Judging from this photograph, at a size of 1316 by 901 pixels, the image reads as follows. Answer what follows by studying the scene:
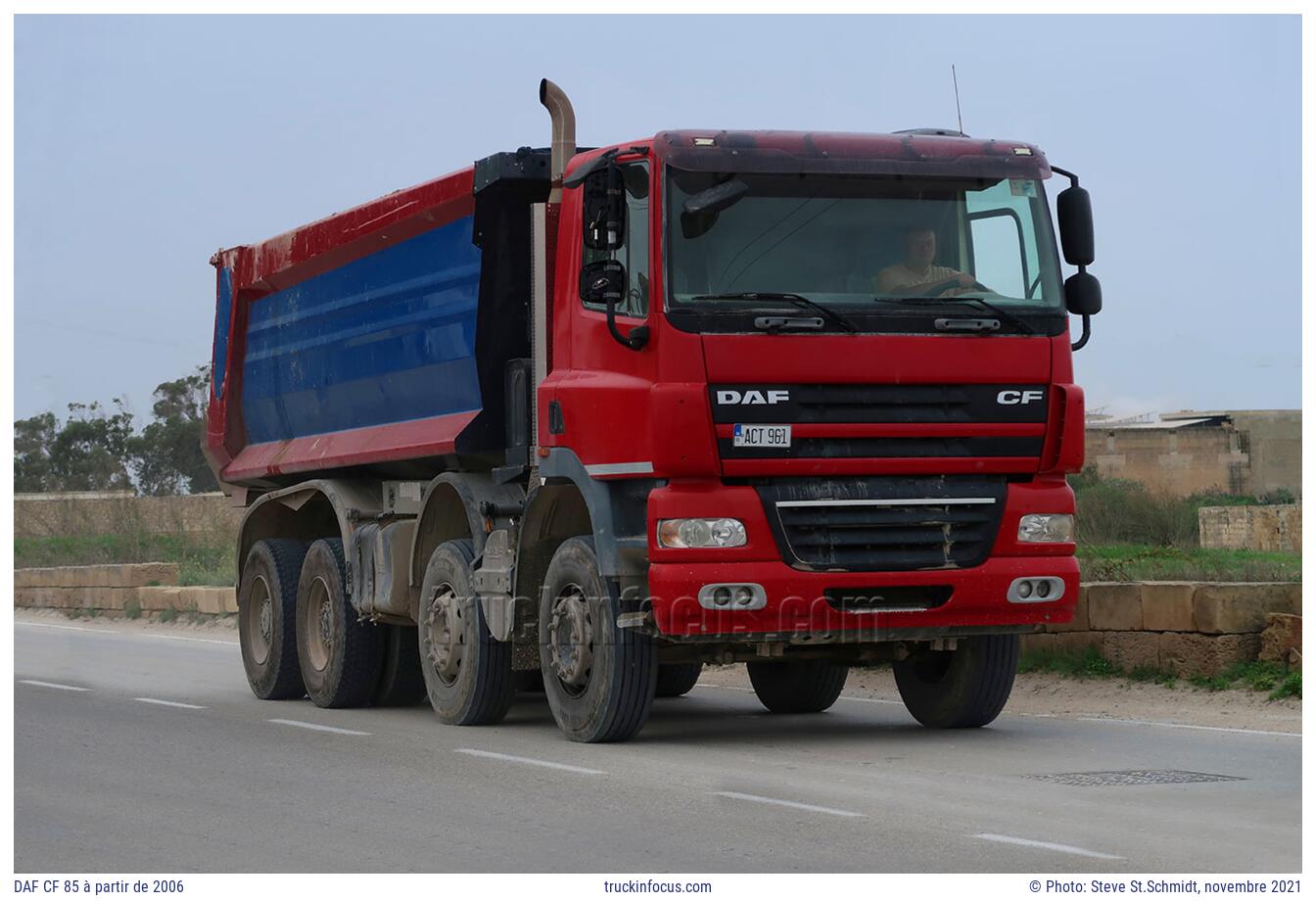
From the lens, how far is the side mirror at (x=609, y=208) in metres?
11.7

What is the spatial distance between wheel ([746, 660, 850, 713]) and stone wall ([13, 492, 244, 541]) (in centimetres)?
3563

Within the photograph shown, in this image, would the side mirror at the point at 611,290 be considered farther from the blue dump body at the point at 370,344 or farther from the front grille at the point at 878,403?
the blue dump body at the point at 370,344

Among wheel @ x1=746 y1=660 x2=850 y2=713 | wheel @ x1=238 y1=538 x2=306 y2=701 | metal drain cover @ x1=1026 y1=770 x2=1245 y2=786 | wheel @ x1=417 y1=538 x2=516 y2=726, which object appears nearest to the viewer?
metal drain cover @ x1=1026 y1=770 x2=1245 y2=786

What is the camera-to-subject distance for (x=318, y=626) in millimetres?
16781

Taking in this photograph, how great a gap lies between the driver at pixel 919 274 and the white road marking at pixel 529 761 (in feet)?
10.1

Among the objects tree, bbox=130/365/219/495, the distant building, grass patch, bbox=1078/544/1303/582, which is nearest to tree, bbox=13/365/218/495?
tree, bbox=130/365/219/495

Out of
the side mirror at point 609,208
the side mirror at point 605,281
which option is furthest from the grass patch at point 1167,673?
the side mirror at point 609,208

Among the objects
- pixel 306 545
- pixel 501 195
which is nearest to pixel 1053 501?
pixel 501 195

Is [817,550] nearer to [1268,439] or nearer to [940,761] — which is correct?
[940,761]

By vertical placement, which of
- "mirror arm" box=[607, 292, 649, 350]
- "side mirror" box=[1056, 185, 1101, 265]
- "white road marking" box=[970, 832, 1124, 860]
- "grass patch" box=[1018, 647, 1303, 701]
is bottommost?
"white road marking" box=[970, 832, 1124, 860]

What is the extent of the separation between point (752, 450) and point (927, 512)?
3.65 feet

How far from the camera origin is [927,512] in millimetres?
Result: 11852

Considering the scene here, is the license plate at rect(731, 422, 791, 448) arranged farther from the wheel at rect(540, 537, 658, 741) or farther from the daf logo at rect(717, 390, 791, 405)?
the wheel at rect(540, 537, 658, 741)

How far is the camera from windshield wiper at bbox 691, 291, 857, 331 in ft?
37.8
